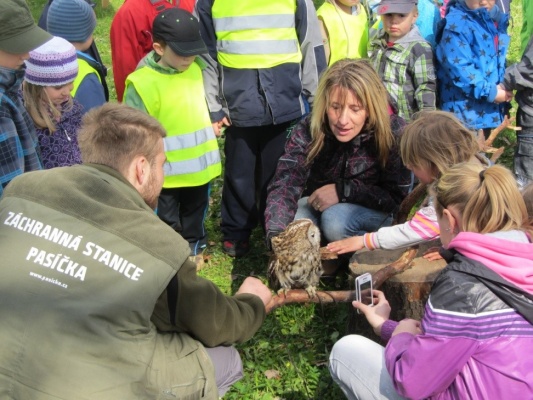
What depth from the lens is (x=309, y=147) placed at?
411 cm

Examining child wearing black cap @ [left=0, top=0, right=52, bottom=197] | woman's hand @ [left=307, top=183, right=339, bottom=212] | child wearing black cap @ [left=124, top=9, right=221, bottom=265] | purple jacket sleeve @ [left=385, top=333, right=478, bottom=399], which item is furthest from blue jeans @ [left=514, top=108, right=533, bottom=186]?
child wearing black cap @ [left=0, top=0, right=52, bottom=197]

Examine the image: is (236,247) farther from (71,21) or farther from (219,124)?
(71,21)

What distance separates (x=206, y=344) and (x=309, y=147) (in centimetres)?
201

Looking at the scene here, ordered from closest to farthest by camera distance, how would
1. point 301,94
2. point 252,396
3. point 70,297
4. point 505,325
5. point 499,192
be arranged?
1. point 70,297
2. point 505,325
3. point 499,192
4. point 252,396
5. point 301,94

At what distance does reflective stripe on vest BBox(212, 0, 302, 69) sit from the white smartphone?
199cm

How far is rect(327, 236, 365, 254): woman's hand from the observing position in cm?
353

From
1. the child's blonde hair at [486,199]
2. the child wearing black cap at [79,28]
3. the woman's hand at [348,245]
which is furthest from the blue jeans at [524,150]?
the child wearing black cap at [79,28]

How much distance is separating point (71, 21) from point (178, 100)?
113cm

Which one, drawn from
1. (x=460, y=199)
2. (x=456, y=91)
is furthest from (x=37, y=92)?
(x=456, y=91)

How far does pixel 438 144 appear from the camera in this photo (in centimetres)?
324

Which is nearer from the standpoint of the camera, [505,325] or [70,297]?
[70,297]

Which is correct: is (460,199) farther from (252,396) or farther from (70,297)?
(252,396)

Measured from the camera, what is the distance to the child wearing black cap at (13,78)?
3.02 meters

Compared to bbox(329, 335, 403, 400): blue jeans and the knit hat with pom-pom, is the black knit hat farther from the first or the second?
bbox(329, 335, 403, 400): blue jeans
